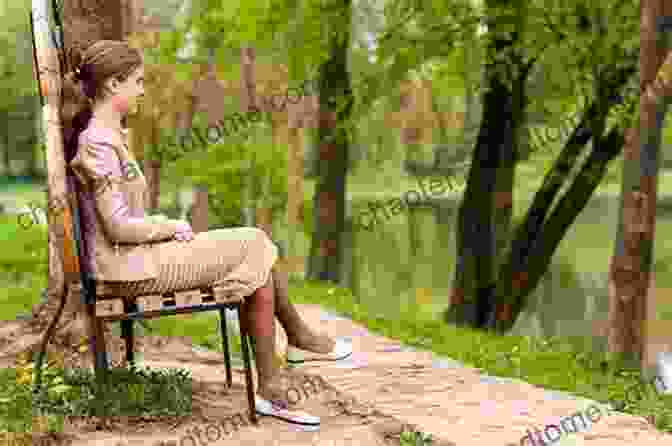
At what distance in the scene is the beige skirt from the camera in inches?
197

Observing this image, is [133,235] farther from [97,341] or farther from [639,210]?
[639,210]

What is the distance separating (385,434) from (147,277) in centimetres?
135

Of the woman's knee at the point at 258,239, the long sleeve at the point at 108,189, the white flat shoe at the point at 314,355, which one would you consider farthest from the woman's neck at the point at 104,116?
the white flat shoe at the point at 314,355

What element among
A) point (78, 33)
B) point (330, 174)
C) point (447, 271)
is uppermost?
point (78, 33)

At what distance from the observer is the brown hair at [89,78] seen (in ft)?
16.4

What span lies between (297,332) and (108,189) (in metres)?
1.31

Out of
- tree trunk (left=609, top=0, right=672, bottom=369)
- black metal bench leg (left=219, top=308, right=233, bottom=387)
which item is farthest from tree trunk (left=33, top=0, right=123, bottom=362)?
tree trunk (left=609, top=0, right=672, bottom=369)

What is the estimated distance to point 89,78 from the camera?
199 inches

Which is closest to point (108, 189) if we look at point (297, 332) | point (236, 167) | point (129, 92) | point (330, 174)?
point (129, 92)

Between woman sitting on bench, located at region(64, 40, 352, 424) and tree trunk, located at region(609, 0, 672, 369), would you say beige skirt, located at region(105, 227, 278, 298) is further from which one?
tree trunk, located at region(609, 0, 672, 369)

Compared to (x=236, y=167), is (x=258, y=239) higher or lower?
higher

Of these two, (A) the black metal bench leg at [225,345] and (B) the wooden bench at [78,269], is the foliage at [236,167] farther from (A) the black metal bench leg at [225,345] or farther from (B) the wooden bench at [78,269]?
(B) the wooden bench at [78,269]

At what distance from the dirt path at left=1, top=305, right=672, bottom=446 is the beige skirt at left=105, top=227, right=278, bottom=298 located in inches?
26.1

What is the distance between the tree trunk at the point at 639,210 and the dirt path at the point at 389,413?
10.8 feet
